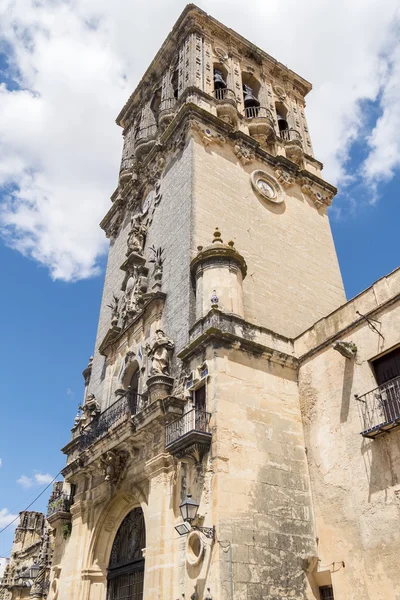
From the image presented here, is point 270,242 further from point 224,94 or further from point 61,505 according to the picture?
point 61,505

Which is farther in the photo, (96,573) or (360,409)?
(96,573)

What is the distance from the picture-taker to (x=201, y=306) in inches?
517

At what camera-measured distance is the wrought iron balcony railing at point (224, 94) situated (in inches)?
806

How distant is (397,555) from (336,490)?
73.5 inches

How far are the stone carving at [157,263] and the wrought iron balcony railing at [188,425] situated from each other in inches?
203

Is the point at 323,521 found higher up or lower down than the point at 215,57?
lower down

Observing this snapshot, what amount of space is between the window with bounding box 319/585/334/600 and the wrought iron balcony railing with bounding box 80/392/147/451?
5.65 metres

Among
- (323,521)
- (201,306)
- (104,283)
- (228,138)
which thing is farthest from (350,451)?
(104,283)

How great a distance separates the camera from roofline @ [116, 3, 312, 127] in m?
22.7

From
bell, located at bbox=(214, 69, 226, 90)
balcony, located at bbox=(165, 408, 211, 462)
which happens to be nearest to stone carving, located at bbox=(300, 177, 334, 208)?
bell, located at bbox=(214, 69, 226, 90)

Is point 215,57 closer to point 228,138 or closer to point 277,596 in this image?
point 228,138

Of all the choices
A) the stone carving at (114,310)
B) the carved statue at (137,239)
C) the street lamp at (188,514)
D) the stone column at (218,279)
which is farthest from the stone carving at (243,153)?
the street lamp at (188,514)

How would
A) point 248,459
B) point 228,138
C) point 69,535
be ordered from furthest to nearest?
point 228,138
point 69,535
point 248,459

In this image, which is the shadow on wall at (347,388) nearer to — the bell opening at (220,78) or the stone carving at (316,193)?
the stone carving at (316,193)
